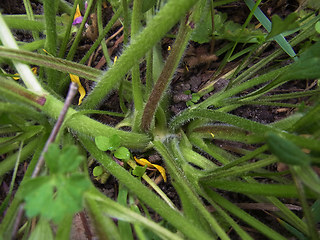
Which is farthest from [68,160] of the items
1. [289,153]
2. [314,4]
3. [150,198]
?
[314,4]

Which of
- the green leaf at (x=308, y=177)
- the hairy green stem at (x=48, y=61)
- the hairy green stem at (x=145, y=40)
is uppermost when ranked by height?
the hairy green stem at (x=48, y=61)

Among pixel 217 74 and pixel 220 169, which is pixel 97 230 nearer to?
pixel 220 169

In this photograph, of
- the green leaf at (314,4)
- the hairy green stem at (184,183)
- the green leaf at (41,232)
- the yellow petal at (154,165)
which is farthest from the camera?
the green leaf at (314,4)

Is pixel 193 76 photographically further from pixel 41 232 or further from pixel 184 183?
pixel 41 232

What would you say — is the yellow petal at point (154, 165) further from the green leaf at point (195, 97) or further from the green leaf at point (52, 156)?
the green leaf at point (52, 156)

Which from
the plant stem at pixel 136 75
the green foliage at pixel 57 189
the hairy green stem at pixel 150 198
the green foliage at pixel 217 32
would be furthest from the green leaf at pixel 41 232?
the green foliage at pixel 217 32

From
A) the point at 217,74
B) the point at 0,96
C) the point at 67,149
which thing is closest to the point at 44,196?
the point at 67,149

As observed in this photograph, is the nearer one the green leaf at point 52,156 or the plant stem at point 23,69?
the green leaf at point 52,156
